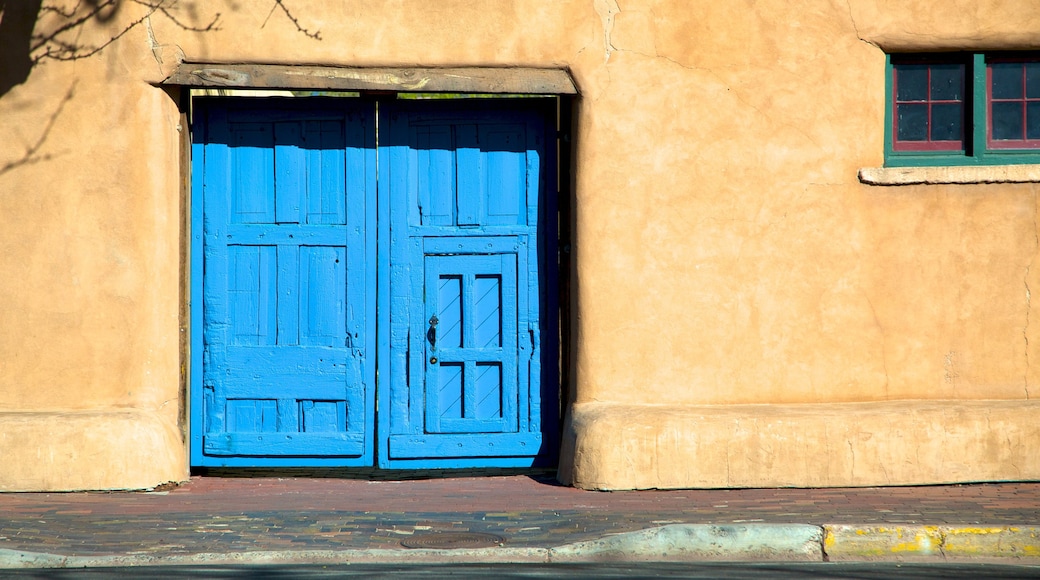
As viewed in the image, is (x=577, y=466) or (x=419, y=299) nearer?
(x=577, y=466)

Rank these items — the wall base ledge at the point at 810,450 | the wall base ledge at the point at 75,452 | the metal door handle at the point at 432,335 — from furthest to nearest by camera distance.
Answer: the metal door handle at the point at 432,335 < the wall base ledge at the point at 810,450 < the wall base ledge at the point at 75,452

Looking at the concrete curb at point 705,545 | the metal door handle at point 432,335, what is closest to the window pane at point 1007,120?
the concrete curb at point 705,545

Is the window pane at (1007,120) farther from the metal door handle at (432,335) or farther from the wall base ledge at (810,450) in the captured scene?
the metal door handle at (432,335)

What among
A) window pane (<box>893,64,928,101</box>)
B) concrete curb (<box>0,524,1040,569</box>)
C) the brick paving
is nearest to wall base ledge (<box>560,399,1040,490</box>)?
the brick paving

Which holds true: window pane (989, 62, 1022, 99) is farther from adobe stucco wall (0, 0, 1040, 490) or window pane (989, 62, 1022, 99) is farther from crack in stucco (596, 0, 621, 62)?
crack in stucco (596, 0, 621, 62)

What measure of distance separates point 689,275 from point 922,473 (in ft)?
6.60

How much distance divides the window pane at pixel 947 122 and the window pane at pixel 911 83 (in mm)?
138

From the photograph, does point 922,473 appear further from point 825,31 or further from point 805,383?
point 825,31

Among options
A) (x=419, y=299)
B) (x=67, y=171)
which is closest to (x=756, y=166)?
(x=419, y=299)

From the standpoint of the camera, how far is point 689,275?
7.69 metres

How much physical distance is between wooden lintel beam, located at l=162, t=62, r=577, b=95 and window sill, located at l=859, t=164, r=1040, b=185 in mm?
2150

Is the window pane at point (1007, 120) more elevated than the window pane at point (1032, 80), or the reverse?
the window pane at point (1032, 80)

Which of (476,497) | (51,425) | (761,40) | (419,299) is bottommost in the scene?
(476,497)

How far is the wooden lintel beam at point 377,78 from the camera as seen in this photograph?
7543 mm
